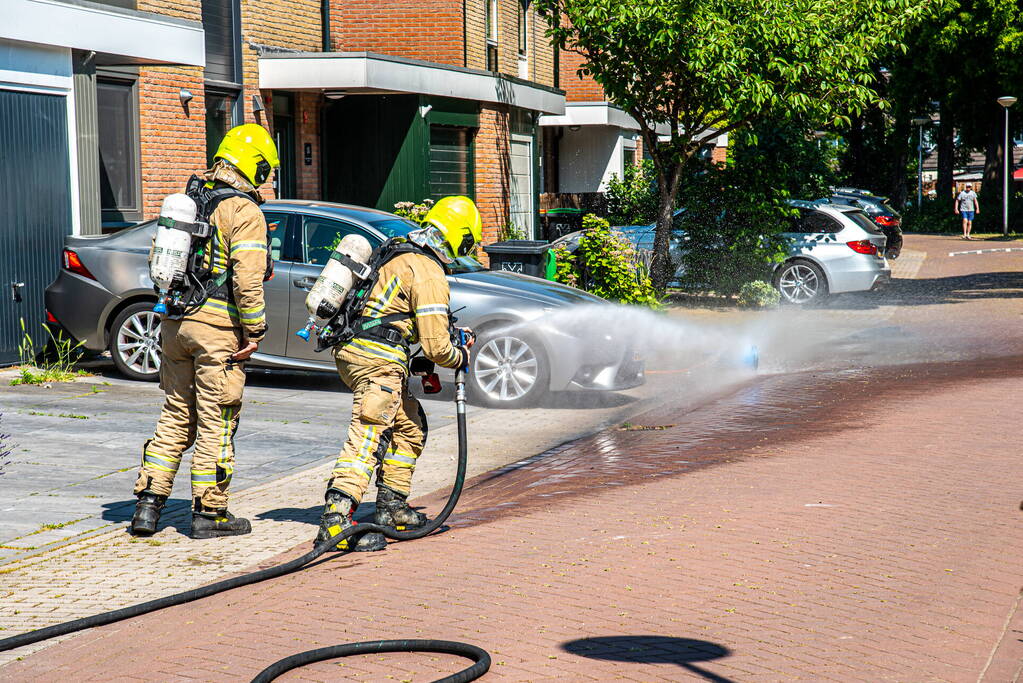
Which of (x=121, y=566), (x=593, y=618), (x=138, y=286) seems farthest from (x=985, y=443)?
(x=138, y=286)

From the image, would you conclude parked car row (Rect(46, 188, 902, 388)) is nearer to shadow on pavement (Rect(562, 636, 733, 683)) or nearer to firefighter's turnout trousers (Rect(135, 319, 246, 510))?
firefighter's turnout trousers (Rect(135, 319, 246, 510))

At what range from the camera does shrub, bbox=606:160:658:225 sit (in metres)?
20.5

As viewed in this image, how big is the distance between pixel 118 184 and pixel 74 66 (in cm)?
213

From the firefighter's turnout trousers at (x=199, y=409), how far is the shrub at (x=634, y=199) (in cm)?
1444

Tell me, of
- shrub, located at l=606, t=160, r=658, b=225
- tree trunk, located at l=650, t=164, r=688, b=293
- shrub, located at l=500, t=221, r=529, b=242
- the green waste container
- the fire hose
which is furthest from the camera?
the green waste container

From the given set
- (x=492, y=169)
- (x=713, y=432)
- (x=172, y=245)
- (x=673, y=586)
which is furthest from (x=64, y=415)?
(x=492, y=169)

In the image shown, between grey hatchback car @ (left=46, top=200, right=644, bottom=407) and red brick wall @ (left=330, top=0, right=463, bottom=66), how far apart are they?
940 centimetres

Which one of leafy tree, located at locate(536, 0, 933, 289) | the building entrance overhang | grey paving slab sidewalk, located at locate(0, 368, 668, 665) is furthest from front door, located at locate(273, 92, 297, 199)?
grey paving slab sidewalk, located at locate(0, 368, 668, 665)

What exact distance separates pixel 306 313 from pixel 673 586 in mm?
6086

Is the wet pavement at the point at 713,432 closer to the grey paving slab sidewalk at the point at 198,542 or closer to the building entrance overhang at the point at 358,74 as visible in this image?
the grey paving slab sidewalk at the point at 198,542

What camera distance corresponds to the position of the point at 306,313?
10945 mm

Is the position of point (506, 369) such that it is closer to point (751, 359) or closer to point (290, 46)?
point (751, 359)

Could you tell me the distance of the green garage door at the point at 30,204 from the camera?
38.8 feet

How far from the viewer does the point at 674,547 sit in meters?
6.23
